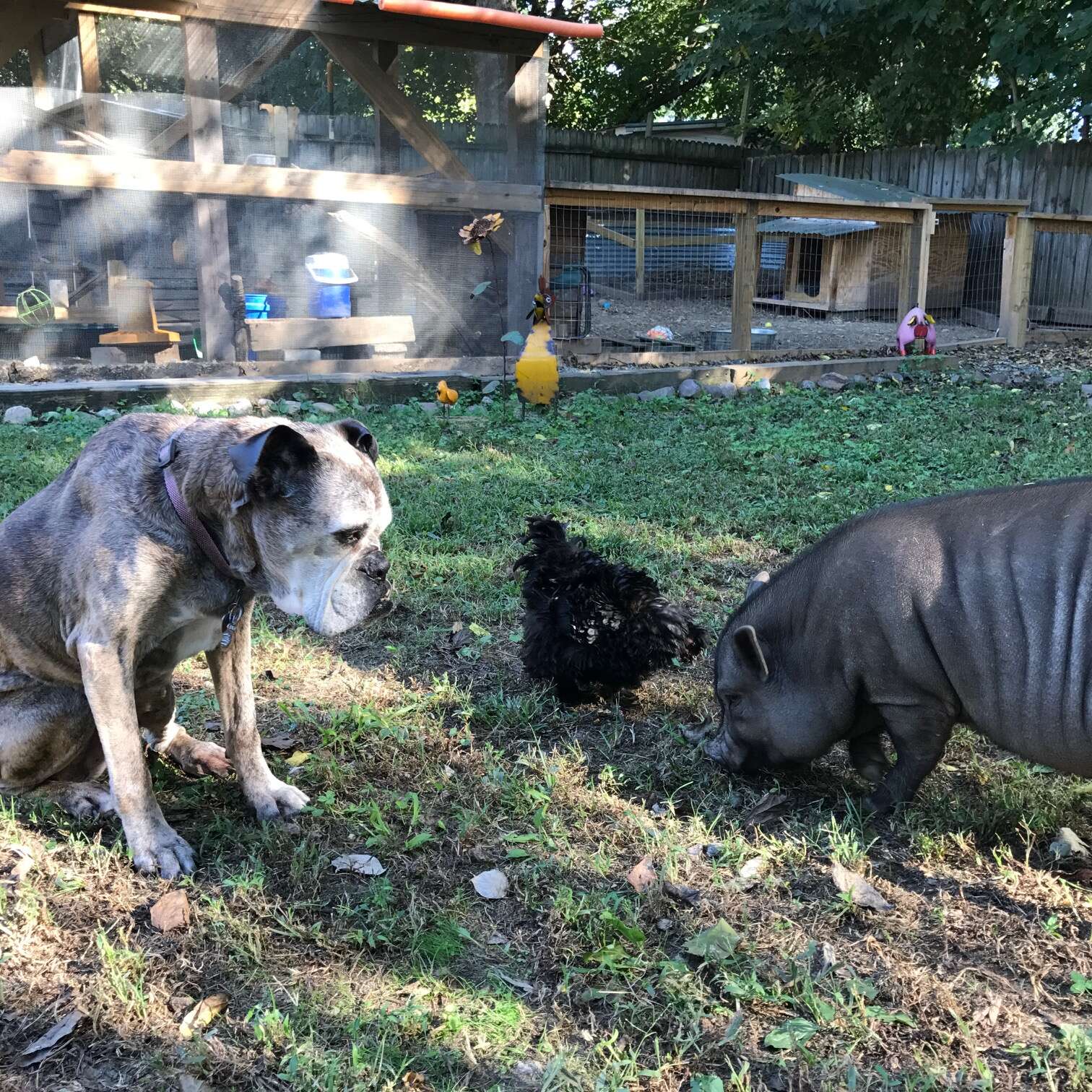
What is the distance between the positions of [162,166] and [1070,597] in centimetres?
846

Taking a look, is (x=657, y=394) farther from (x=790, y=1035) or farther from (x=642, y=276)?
(x=790, y=1035)

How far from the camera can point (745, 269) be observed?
37.8 ft

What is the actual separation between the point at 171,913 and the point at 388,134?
863cm

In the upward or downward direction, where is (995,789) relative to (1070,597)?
downward

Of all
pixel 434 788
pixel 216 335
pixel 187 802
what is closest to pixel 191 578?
pixel 187 802

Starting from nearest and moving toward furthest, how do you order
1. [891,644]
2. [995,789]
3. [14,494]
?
[891,644] → [995,789] → [14,494]

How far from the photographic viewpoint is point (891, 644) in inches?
129

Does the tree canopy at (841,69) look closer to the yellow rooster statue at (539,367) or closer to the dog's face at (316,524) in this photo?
the yellow rooster statue at (539,367)

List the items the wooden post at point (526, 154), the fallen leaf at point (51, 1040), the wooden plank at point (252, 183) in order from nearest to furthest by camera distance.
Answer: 1. the fallen leaf at point (51, 1040)
2. the wooden plank at point (252, 183)
3. the wooden post at point (526, 154)

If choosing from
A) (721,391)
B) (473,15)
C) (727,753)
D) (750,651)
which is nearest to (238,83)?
(473,15)

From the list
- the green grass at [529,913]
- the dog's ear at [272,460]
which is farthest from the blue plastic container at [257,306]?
the dog's ear at [272,460]

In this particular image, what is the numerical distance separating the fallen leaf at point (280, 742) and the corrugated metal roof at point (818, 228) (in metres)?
14.7

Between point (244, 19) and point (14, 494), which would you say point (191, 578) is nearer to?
point (14, 494)

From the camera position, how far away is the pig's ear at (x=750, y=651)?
11.4 feet
